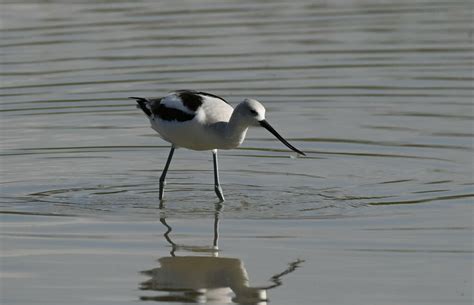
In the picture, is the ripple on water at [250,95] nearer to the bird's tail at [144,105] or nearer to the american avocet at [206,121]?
the american avocet at [206,121]

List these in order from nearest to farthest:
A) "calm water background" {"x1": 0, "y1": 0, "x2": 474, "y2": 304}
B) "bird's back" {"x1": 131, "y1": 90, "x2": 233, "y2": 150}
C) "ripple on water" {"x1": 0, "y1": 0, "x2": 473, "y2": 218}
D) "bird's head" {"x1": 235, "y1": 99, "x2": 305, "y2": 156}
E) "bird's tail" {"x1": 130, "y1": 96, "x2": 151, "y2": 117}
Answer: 1. "calm water background" {"x1": 0, "y1": 0, "x2": 474, "y2": 304}
2. "bird's head" {"x1": 235, "y1": 99, "x2": 305, "y2": 156}
3. "bird's back" {"x1": 131, "y1": 90, "x2": 233, "y2": 150}
4. "ripple on water" {"x1": 0, "y1": 0, "x2": 473, "y2": 218}
5. "bird's tail" {"x1": 130, "y1": 96, "x2": 151, "y2": 117}

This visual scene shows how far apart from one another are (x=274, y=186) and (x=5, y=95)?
4927mm

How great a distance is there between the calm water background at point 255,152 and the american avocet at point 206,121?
1.56ft

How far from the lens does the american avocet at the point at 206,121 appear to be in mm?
9969

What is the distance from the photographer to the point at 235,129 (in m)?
10.0

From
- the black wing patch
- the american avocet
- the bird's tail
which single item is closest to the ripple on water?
the american avocet

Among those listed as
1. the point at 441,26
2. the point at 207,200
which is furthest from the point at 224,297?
the point at 441,26

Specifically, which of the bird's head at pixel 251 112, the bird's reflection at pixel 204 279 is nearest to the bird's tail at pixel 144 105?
the bird's head at pixel 251 112

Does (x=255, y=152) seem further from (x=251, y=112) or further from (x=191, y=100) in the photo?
(x=251, y=112)

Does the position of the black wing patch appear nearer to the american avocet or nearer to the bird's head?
the american avocet

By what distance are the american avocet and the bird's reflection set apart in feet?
4.50

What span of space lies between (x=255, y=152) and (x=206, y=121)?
1977mm

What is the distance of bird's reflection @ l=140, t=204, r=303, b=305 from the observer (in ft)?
25.2

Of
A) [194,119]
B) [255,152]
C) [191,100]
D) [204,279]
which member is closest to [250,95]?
[255,152]
